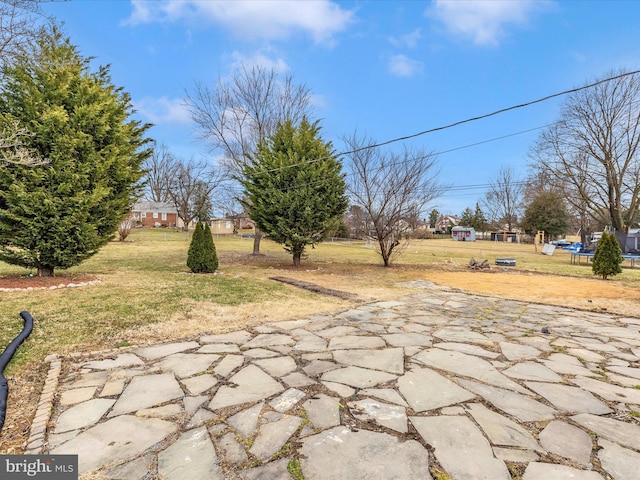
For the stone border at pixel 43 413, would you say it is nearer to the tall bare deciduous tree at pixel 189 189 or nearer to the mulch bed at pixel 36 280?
the mulch bed at pixel 36 280

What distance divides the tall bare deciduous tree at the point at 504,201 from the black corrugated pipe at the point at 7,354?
38.9 meters

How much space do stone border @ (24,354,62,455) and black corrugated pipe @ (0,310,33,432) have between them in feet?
0.57

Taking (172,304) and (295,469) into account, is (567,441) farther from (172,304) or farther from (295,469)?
(172,304)

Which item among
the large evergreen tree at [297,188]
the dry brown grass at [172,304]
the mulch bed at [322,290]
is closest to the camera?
the dry brown grass at [172,304]

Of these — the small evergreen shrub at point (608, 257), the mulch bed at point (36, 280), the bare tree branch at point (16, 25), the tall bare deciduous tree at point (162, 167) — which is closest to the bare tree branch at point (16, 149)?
the bare tree branch at point (16, 25)

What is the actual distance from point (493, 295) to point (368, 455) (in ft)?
19.4

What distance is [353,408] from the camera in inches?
76.6

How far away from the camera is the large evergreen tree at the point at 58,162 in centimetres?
558

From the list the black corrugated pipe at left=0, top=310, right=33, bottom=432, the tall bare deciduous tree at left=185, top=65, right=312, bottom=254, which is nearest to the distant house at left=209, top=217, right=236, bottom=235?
the tall bare deciduous tree at left=185, top=65, right=312, bottom=254

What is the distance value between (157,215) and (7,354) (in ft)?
154

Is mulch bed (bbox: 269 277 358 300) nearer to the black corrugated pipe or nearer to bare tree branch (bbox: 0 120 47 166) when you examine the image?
the black corrugated pipe

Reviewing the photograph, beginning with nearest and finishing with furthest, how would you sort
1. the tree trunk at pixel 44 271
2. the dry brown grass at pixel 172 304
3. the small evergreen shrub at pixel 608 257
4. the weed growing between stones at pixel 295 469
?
1. the weed growing between stones at pixel 295 469
2. the dry brown grass at pixel 172 304
3. the tree trunk at pixel 44 271
4. the small evergreen shrub at pixel 608 257

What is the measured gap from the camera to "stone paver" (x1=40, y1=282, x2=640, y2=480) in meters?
1.48

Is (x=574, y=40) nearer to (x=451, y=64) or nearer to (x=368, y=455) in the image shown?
(x=451, y=64)
